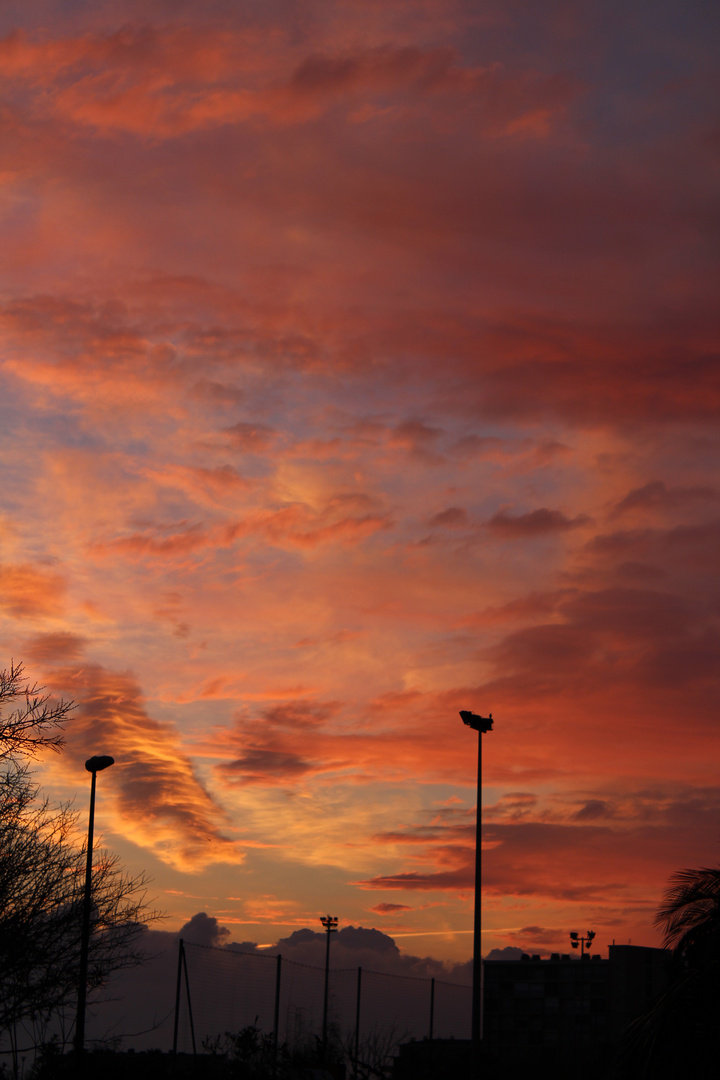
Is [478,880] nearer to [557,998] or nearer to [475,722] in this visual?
[475,722]

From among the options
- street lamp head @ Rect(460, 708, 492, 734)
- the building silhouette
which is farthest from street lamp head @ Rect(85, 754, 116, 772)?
the building silhouette

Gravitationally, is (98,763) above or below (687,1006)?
above

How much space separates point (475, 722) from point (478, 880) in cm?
435

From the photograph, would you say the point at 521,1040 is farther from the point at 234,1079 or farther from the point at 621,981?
the point at 234,1079

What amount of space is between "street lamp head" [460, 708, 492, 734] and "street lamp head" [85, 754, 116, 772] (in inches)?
403

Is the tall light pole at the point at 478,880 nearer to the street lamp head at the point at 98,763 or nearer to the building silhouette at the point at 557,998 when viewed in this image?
the street lamp head at the point at 98,763

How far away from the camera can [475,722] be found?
30766 mm

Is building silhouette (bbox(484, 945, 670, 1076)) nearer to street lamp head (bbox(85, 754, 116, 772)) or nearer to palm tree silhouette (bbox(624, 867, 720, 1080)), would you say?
street lamp head (bbox(85, 754, 116, 772))

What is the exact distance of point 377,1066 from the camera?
32.1 m

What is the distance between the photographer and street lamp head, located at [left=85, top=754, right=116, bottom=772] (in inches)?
1208

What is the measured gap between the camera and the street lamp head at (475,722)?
30.7 metres

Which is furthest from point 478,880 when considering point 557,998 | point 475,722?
point 557,998

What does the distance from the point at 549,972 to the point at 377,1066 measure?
5172 inches

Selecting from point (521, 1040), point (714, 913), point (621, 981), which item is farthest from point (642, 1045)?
point (521, 1040)
